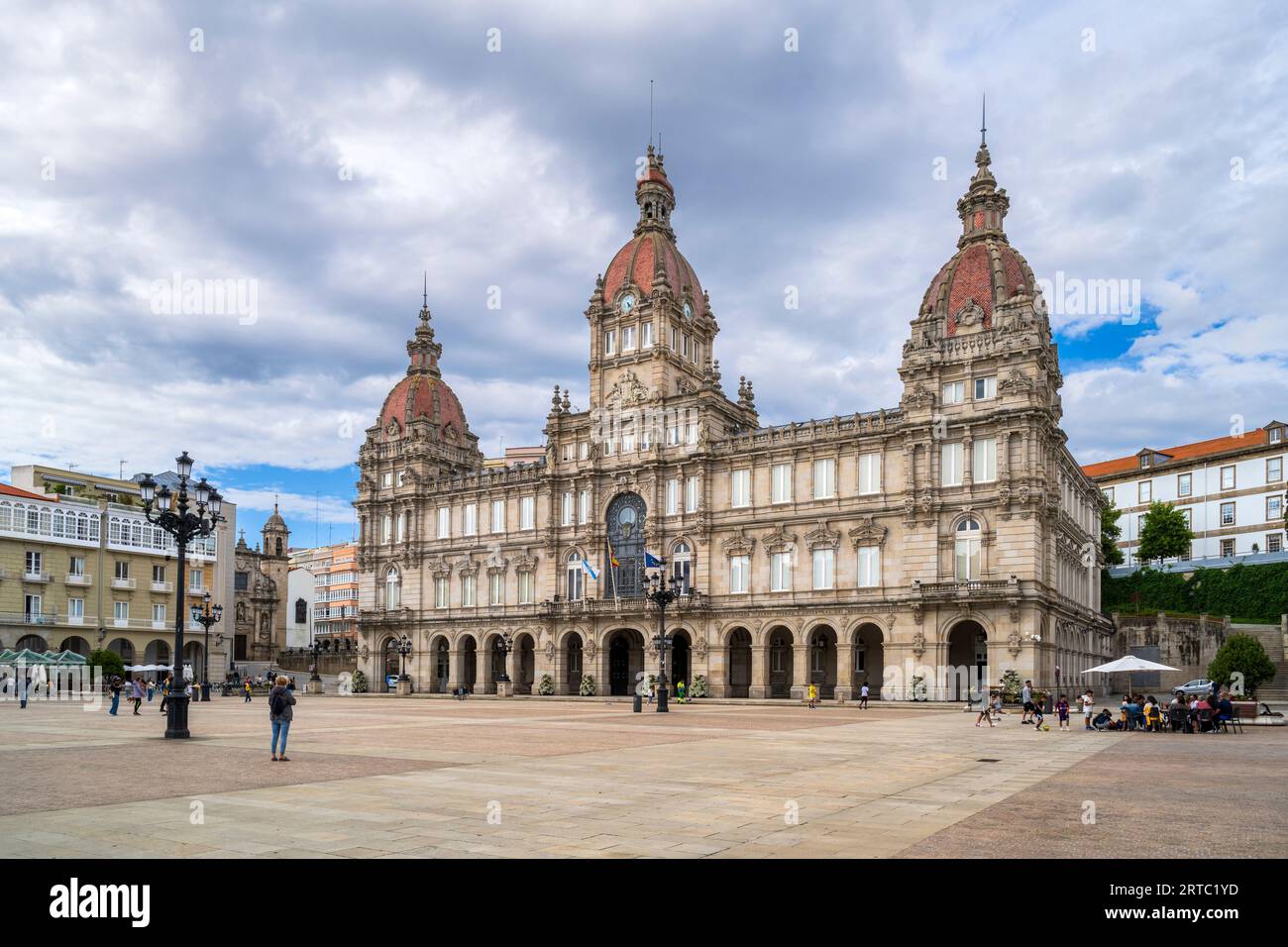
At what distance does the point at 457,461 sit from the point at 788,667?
37048 mm

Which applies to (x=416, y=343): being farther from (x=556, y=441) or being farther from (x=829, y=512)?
(x=829, y=512)

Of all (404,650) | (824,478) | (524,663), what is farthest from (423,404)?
(824,478)

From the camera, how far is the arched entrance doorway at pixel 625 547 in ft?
241

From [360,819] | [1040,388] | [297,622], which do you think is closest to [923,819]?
[360,819]

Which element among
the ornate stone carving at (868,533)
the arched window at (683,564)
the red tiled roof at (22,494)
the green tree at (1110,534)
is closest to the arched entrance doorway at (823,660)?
the ornate stone carving at (868,533)

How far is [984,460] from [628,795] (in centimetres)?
4852

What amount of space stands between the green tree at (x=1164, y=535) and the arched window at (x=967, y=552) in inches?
1757

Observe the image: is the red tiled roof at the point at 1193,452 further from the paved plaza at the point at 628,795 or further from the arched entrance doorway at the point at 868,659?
the paved plaza at the point at 628,795

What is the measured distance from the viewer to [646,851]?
10797 millimetres

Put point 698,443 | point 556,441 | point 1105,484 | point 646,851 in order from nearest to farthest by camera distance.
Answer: point 646,851, point 698,443, point 556,441, point 1105,484

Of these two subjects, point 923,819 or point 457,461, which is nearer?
point 923,819

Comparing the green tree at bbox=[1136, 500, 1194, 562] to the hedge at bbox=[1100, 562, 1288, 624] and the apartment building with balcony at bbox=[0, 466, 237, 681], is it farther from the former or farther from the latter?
the apartment building with balcony at bbox=[0, 466, 237, 681]

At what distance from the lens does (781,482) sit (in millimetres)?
67938

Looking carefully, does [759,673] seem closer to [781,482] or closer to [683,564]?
[683,564]
